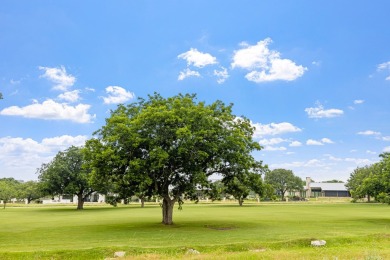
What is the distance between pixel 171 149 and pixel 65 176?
5548 centimetres

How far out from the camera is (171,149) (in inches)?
1430

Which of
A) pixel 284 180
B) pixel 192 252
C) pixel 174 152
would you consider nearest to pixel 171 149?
pixel 174 152

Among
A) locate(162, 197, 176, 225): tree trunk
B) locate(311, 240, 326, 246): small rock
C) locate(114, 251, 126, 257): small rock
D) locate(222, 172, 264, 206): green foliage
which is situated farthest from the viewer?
locate(162, 197, 176, 225): tree trunk

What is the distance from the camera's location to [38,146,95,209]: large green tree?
3282 inches

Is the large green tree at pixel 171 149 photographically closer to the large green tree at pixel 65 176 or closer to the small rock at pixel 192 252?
the small rock at pixel 192 252

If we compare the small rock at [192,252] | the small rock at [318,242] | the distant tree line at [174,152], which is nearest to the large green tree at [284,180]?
the distant tree line at [174,152]

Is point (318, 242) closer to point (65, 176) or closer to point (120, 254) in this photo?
point (120, 254)

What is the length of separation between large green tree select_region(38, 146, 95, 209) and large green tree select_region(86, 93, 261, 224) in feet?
151

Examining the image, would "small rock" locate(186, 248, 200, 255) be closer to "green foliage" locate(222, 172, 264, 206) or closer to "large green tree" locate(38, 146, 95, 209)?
"green foliage" locate(222, 172, 264, 206)

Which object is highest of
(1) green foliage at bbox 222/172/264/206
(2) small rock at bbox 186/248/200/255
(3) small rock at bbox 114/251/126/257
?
(1) green foliage at bbox 222/172/264/206

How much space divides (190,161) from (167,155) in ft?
12.9

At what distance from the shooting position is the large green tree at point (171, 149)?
3556cm

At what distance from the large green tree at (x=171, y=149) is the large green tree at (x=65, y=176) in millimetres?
46172

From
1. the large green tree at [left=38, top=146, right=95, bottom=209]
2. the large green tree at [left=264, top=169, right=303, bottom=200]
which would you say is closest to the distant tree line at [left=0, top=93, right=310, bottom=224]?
the large green tree at [left=38, top=146, right=95, bottom=209]
